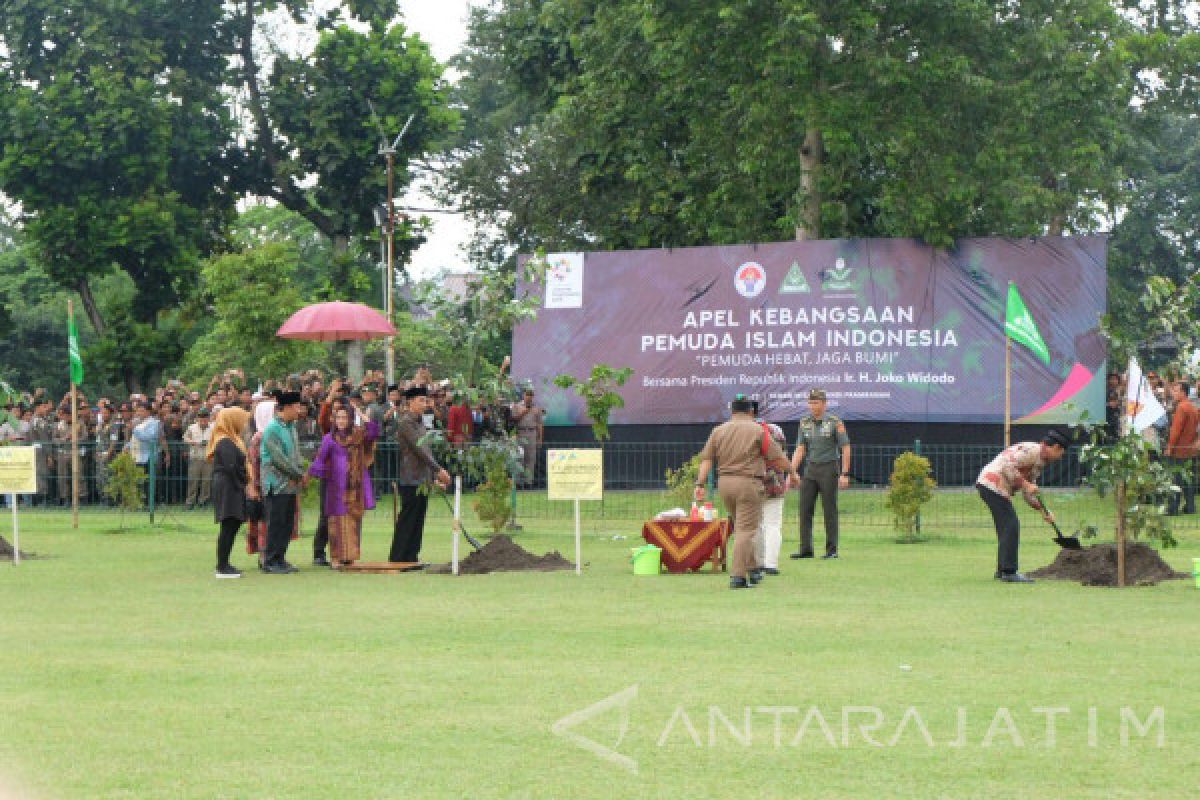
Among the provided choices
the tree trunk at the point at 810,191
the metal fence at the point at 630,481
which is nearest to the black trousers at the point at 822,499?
the metal fence at the point at 630,481

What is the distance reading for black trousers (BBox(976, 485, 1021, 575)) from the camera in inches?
661

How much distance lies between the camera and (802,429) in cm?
2067

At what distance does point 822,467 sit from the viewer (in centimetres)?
2058

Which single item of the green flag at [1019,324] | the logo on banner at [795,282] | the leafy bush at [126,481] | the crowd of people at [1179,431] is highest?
the logo on banner at [795,282]

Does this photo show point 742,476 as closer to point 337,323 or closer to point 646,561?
point 646,561

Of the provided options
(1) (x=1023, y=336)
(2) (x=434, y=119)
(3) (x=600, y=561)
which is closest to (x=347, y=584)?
(3) (x=600, y=561)

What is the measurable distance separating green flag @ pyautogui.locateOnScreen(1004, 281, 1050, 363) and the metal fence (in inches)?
113

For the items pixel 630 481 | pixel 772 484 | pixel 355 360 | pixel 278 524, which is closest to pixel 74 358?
pixel 630 481

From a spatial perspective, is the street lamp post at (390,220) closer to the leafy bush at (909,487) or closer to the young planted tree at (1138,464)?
the leafy bush at (909,487)

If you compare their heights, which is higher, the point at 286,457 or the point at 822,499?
the point at 286,457

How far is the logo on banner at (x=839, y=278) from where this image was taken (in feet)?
109

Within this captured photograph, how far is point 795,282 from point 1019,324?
15.7 feet

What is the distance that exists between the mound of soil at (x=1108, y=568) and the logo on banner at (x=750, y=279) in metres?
16.6

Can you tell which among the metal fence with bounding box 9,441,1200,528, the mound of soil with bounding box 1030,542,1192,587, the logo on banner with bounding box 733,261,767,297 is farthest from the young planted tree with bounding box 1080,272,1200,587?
the logo on banner with bounding box 733,261,767,297
